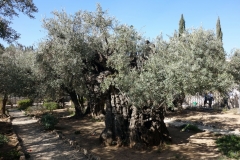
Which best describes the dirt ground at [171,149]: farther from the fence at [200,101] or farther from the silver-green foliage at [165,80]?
the fence at [200,101]

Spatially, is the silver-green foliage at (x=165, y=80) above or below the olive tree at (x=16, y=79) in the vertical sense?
below

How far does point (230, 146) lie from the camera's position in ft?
30.8

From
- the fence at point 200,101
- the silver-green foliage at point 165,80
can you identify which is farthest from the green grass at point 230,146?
the fence at point 200,101

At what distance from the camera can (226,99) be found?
22250mm

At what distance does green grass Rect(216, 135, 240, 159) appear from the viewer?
8.32m

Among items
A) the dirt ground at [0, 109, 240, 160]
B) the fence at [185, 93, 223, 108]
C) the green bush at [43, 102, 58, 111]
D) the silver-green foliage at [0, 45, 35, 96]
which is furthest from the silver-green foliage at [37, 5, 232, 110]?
the green bush at [43, 102, 58, 111]

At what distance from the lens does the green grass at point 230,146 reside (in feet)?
27.3

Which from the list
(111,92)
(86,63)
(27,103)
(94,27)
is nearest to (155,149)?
(111,92)

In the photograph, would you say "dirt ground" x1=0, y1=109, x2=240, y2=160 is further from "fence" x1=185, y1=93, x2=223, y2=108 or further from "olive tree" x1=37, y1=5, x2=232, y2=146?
"fence" x1=185, y1=93, x2=223, y2=108

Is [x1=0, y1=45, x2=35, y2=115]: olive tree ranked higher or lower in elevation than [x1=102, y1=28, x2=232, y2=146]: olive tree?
higher

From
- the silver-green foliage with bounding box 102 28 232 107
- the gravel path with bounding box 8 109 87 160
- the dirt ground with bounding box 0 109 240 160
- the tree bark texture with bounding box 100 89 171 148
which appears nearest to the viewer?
the silver-green foliage with bounding box 102 28 232 107

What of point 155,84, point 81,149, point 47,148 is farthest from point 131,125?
point 47,148

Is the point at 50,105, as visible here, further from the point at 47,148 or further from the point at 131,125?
the point at 131,125

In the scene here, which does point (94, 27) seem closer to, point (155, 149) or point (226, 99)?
point (155, 149)
